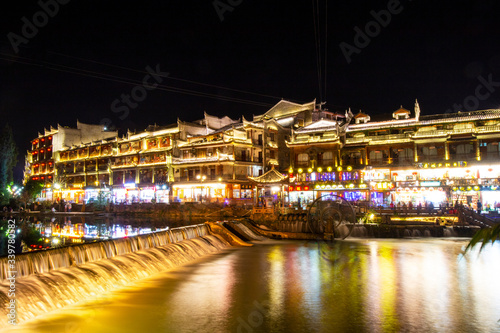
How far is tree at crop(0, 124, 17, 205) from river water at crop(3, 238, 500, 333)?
1872 inches

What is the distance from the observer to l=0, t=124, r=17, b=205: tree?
5362cm

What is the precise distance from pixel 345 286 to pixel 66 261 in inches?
411

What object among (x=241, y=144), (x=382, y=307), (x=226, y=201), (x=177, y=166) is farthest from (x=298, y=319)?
Result: (x=177, y=166)

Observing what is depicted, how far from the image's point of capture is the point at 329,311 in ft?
38.7

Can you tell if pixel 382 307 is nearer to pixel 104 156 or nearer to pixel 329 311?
pixel 329 311

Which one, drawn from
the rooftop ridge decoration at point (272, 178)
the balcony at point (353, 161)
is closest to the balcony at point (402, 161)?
the balcony at point (353, 161)

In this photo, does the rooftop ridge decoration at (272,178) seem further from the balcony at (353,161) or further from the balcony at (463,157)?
the balcony at (463,157)

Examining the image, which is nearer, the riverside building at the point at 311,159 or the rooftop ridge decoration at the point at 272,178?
the rooftop ridge decoration at the point at 272,178

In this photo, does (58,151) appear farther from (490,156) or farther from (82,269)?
(490,156)

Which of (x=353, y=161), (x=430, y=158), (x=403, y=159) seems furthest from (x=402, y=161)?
(x=353, y=161)

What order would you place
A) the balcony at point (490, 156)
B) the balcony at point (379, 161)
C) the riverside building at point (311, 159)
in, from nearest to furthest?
the balcony at point (490, 156) < the riverside building at point (311, 159) < the balcony at point (379, 161)

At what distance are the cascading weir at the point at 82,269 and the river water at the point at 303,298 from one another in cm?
50

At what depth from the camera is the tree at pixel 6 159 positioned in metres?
53.6

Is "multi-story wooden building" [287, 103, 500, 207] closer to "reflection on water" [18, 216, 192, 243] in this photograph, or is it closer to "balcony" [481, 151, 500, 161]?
"balcony" [481, 151, 500, 161]
